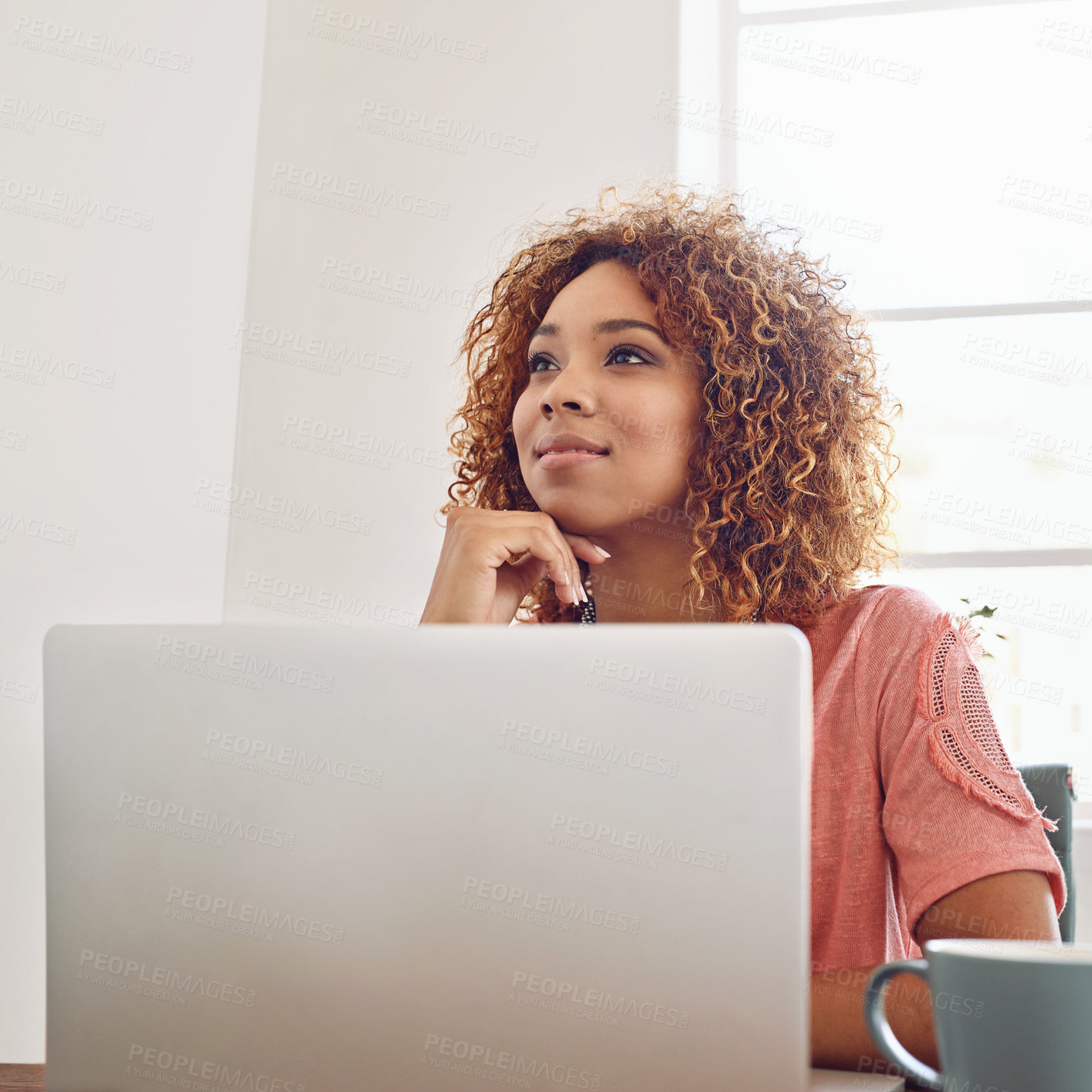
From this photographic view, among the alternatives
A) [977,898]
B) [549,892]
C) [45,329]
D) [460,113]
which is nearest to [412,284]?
[460,113]

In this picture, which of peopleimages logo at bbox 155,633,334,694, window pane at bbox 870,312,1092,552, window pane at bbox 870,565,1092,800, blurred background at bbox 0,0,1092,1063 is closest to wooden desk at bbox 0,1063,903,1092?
peopleimages logo at bbox 155,633,334,694

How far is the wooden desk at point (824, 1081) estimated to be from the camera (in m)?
0.57

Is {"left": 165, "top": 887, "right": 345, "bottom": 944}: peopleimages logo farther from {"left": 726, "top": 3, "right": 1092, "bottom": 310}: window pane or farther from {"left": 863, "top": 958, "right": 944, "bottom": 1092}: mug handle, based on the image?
{"left": 726, "top": 3, "right": 1092, "bottom": 310}: window pane

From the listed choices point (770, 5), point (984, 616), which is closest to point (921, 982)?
point (984, 616)

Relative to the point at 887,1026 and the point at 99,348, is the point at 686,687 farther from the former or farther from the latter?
the point at 99,348

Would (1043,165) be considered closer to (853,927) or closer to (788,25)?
(788,25)

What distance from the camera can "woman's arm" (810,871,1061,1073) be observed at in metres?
0.72

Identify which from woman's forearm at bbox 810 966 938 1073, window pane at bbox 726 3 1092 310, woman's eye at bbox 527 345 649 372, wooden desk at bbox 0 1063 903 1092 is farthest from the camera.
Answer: window pane at bbox 726 3 1092 310

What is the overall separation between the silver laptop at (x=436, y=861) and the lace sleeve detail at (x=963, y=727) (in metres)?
0.49

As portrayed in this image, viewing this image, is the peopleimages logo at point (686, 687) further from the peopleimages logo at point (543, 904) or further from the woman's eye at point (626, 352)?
the woman's eye at point (626, 352)

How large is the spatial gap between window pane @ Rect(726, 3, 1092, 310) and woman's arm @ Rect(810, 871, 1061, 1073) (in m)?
1.97

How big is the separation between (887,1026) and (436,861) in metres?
0.23

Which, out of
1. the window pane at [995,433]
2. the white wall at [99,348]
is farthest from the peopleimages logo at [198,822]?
the window pane at [995,433]

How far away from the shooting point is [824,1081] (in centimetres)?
60
